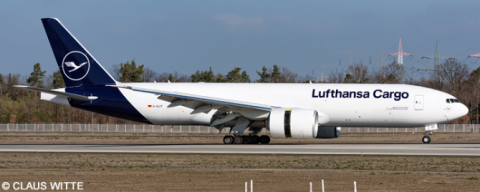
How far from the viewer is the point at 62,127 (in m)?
54.4

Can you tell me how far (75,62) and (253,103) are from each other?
1099cm

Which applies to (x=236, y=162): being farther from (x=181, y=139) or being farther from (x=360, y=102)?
(x=181, y=139)

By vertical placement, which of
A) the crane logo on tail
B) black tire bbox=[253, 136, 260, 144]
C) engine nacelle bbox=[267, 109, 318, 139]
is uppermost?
the crane logo on tail

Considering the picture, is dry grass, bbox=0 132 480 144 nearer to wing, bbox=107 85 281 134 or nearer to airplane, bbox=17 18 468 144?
airplane, bbox=17 18 468 144

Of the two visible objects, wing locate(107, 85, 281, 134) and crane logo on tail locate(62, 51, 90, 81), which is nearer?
wing locate(107, 85, 281, 134)

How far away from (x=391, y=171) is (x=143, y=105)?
16806mm

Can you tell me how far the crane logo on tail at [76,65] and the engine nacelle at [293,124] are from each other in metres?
11.8

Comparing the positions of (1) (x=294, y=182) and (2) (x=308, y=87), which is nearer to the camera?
(1) (x=294, y=182)

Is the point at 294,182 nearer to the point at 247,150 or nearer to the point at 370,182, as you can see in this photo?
the point at 370,182

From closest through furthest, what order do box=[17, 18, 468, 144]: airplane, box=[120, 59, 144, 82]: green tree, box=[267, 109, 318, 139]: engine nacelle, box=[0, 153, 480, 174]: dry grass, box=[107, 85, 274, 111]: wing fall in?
box=[0, 153, 480, 174]: dry grass
box=[267, 109, 318, 139]: engine nacelle
box=[107, 85, 274, 111]: wing
box=[17, 18, 468, 144]: airplane
box=[120, 59, 144, 82]: green tree

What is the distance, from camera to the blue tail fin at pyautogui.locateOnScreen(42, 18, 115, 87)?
1137 inches

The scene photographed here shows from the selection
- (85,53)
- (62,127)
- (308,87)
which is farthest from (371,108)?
(62,127)

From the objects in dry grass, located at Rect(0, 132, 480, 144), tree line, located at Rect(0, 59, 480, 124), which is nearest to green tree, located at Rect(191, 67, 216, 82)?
tree line, located at Rect(0, 59, 480, 124)

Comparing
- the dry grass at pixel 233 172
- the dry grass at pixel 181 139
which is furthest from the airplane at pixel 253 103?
the dry grass at pixel 233 172
